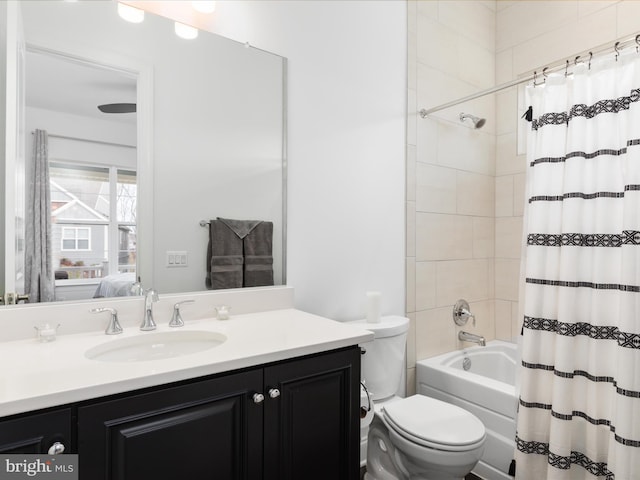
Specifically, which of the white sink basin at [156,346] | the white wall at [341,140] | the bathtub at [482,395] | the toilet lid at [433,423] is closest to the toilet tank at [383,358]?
the toilet lid at [433,423]

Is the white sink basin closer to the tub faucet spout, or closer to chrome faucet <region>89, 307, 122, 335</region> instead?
chrome faucet <region>89, 307, 122, 335</region>

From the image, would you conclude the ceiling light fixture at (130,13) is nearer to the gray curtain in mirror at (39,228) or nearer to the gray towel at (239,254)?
the gray curtain in mirror at (39,228)

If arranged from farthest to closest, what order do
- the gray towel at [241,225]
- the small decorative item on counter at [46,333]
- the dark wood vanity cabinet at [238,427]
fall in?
the gray towel at [241,225], the small decorative item on counter at [46,333], the dark wood vanity cabinet at [238,427]

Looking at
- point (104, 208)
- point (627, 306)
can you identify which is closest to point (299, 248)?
point (104, 208)

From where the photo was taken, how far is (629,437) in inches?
53.3

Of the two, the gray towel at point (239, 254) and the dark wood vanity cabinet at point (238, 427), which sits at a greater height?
the gray towel at point (239, 254)

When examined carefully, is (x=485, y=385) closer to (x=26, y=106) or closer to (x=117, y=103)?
(x=117, y=103)

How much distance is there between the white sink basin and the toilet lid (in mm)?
815

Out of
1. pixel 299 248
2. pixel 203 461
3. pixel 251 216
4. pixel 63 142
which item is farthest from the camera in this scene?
pixel 299 248

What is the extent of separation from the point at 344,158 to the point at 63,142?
1216 mm

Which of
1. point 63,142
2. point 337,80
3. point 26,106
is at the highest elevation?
point 337,80

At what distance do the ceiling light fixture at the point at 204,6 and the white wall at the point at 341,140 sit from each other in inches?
1.5

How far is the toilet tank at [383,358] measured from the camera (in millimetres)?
1818

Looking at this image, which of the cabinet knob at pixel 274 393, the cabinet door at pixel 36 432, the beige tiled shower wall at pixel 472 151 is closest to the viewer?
the cabinet door at pixel 36 432
